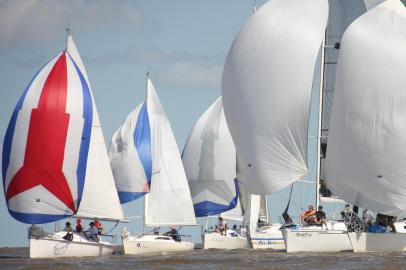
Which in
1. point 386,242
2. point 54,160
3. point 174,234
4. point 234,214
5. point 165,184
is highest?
point 54,160

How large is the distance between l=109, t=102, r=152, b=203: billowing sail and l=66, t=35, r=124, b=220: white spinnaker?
915 cm

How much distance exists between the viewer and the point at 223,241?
6325 centimetres

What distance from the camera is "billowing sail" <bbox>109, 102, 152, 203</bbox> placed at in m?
61.7

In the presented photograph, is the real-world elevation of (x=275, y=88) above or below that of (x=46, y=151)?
above

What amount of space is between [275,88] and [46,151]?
8051 millimetres

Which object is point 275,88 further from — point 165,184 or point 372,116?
point 165,184

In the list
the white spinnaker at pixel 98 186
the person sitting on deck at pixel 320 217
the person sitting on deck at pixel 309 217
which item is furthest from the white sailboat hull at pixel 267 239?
the white spinnaker at pixel 98 186

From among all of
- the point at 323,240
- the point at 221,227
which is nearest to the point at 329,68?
the point at 323,240

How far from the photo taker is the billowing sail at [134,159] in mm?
61688

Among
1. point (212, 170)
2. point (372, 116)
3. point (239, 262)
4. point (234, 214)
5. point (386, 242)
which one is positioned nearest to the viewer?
point (239, 262)

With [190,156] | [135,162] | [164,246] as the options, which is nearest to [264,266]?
[164,246]

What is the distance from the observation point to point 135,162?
2447 inches

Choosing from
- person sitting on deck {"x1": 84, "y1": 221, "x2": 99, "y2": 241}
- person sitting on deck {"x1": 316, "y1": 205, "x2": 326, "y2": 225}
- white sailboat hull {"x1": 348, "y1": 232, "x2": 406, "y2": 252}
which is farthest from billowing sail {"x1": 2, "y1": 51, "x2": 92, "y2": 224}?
white sailboat hull {"x1": 348, "y1": 232, "x2": 406, "y2": 252}

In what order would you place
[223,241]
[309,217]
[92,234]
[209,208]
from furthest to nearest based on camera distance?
[209,208]
[223,241]
[92,234]
[309,217]
